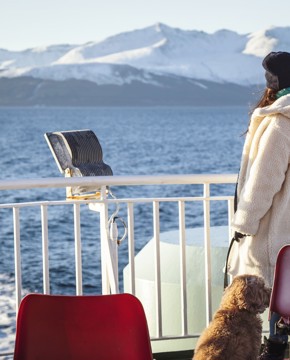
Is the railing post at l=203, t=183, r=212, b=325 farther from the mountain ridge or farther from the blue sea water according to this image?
the mountain ridge

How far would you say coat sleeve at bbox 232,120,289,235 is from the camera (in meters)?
4.25

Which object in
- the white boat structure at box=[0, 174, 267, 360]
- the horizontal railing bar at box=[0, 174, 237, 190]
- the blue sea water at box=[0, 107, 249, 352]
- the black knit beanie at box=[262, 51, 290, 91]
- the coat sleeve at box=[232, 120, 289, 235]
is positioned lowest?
the blue sea water at box=[0, 107, 249, 352]

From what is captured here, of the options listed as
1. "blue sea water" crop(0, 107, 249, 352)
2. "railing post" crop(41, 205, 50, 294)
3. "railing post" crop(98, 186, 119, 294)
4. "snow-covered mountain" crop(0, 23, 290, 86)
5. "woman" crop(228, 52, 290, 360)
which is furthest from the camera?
"snow-covered mountain" crop(0, 23, 290, 86)

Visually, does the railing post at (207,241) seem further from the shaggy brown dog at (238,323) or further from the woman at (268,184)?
the shaggy brown dog at (238,323)

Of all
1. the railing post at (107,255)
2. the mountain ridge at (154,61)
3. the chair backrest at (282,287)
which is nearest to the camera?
the chair backrest at (282,287)

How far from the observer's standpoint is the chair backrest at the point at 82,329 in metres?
3.24

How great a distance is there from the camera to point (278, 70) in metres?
4.30

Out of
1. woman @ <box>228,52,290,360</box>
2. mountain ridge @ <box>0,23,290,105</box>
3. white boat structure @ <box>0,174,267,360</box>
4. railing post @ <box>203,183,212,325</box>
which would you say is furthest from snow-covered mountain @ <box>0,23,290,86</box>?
woman @ <box>228,52,290,360</box>

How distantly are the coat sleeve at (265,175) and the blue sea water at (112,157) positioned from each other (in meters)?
0.27

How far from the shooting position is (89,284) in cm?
2347

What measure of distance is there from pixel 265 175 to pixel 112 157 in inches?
2063

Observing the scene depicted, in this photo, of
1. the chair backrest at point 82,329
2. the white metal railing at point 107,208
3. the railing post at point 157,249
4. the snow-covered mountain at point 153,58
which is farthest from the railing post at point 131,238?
the snow-covered mountain at point 153,58

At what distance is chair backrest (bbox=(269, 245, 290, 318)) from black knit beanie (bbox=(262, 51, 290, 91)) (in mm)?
828

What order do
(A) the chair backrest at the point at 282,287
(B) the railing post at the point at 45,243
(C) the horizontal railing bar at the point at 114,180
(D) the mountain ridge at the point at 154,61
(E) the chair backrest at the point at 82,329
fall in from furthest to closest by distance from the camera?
(D) the mountain ridge at the point at 154,61
(B) the railing post at the point at 45,243
(C) the horizontal railing bar at the point at 114,180
(A) the chair backrest at the point at 282,287
(E) the chair backrest at the point at 82,329
